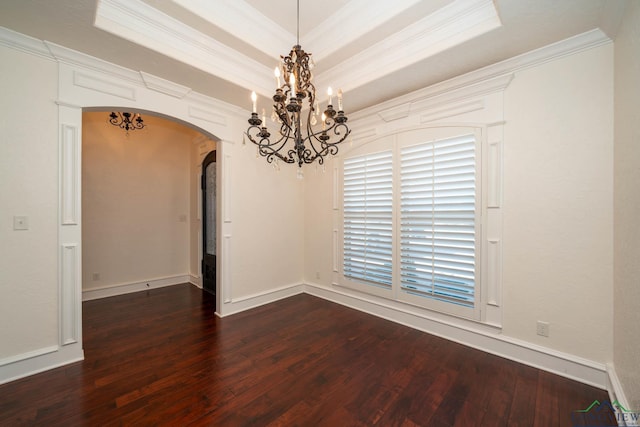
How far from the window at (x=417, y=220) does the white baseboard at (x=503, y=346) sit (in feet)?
0.61

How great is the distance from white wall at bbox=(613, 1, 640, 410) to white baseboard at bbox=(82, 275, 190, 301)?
19.1 ft

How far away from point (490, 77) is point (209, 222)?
15.1 ft

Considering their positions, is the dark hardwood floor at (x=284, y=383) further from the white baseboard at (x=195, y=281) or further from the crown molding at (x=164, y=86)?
the crown molding at (x=164, y=86)

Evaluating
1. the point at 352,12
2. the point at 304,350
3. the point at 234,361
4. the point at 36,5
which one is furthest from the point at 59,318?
the point at 352,12

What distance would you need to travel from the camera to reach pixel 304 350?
255 cm

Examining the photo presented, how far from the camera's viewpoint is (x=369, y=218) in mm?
3520

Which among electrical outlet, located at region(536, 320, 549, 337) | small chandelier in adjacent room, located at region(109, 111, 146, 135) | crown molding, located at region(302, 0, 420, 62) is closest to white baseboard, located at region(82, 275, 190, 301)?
small chandelier in adjacent room, located at region(109, 111, 146, 135)

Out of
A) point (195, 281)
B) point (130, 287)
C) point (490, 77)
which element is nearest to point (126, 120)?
point (130, 287)

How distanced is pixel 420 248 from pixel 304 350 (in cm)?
175

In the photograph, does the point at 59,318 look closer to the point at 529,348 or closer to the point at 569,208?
the point at 529,348

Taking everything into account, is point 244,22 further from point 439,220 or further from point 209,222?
point 209,222

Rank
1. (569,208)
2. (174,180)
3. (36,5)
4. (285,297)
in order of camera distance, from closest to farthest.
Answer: (36,5)
(569,208)
(285,297)
(174,180)

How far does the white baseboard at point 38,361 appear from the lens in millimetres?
2046

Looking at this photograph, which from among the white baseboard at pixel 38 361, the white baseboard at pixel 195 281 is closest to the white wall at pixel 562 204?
the white baseboard at pixel 38 361
